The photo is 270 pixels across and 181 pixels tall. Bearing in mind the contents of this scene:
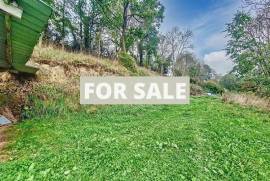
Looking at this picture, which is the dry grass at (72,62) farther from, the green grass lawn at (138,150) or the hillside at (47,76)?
the green grass lawn at (138,150)

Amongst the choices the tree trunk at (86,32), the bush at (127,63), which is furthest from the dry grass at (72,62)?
the tree trunk at (86,32)

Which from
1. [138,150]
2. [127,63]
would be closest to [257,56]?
[127,63]

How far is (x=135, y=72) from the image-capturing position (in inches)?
587

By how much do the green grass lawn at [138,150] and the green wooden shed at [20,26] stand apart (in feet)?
5.83

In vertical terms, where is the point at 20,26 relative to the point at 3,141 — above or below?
above

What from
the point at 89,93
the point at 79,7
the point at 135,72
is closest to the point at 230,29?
the point at 135,72

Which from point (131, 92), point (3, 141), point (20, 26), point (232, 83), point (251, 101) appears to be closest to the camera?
point (20, 26)

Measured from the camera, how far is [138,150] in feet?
14.4

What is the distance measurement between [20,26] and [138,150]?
2.81m

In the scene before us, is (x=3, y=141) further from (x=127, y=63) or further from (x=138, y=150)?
(x=127, y=63)

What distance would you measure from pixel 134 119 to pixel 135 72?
796 centimetres

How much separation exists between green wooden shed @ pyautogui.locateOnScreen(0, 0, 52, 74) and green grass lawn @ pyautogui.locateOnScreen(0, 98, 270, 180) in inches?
70.0

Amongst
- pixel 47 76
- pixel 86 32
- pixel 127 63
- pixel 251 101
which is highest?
pixel 86 32

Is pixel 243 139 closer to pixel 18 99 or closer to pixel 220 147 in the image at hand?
pixel 220 147
